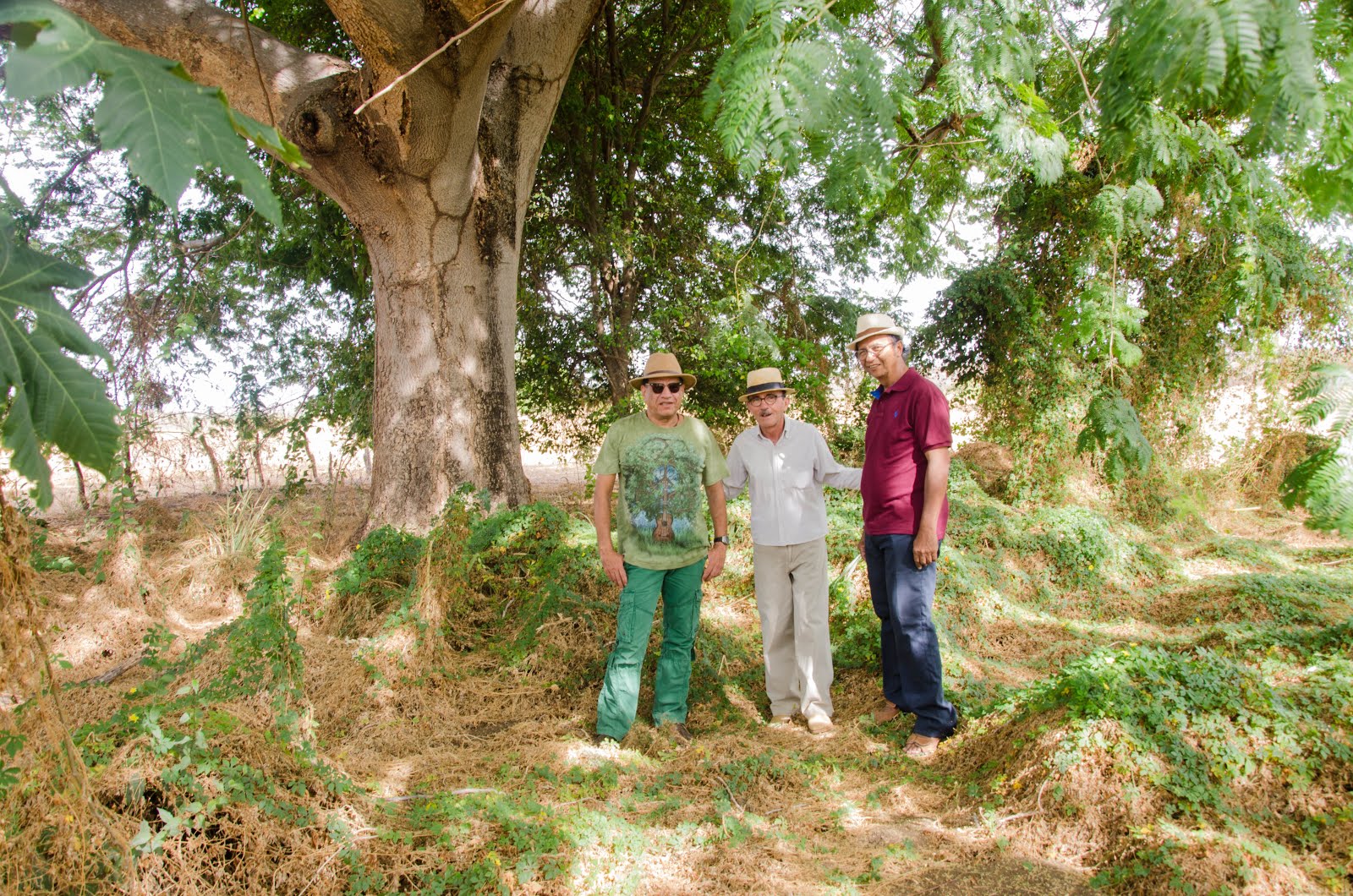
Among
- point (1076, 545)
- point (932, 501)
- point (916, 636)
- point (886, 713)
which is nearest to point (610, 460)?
point (932, 501)

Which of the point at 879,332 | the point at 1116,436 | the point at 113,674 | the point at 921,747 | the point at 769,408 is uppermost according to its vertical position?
the point at 879,332

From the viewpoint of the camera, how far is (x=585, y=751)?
428 centimetres

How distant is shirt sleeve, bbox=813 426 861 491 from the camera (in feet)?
15.4

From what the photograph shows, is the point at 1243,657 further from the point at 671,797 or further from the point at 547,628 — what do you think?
the point at 547,628

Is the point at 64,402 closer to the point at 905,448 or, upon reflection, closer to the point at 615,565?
the point at 615,565

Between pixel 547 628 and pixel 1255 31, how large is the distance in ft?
15.8

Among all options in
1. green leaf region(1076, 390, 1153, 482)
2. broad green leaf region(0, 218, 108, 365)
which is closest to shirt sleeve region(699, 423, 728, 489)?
green leaf region(1076, 390, 1153, 482)

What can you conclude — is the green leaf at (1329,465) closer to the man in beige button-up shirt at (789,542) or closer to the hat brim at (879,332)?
the hat brim at (879,332)

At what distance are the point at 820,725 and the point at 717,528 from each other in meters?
1.27

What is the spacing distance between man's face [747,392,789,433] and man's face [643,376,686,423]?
47cm

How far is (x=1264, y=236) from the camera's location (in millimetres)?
9469

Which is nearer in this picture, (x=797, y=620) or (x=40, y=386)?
(x=40, y=386)

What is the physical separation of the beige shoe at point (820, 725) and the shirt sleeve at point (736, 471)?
139 centimetres

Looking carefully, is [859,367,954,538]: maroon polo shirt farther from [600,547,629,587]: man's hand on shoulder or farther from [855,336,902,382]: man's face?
[600,547,629,587]: man's hand on shoulder
